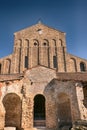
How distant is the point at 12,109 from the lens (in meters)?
18.7

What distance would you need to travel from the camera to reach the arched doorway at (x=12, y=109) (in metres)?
18.0

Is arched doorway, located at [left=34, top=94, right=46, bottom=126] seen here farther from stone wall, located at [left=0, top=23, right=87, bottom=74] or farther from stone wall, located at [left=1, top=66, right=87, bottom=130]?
stone wall, located at [left=0, top=23, right=87, bottom=74]

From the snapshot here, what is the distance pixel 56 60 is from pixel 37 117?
1464 cm

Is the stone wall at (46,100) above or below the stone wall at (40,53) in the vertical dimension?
below

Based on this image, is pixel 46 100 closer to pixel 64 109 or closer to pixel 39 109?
pixel 64 109

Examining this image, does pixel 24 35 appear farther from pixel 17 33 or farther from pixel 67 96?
pixel 67 96

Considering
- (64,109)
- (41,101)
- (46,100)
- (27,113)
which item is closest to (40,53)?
(41,101)

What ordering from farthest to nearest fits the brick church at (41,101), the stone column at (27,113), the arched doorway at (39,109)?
1. the arched doorway at (39,109)
2. the brick church at (41,101)
3. the stone column at (27,113)

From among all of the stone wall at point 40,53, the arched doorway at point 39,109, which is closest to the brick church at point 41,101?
the arched doorway at point 39,109

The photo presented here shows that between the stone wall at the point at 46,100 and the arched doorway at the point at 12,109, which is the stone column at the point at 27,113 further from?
the arched doorway at the point at 12,109

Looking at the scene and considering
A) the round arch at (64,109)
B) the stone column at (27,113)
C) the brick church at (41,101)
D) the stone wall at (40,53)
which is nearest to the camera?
the stone column at (27,113)

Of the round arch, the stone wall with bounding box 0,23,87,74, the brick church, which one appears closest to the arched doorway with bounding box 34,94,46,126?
the brick church

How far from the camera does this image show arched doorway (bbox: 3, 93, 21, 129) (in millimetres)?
18047

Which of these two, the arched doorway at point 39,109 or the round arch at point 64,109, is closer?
the round arch at point 64,109
